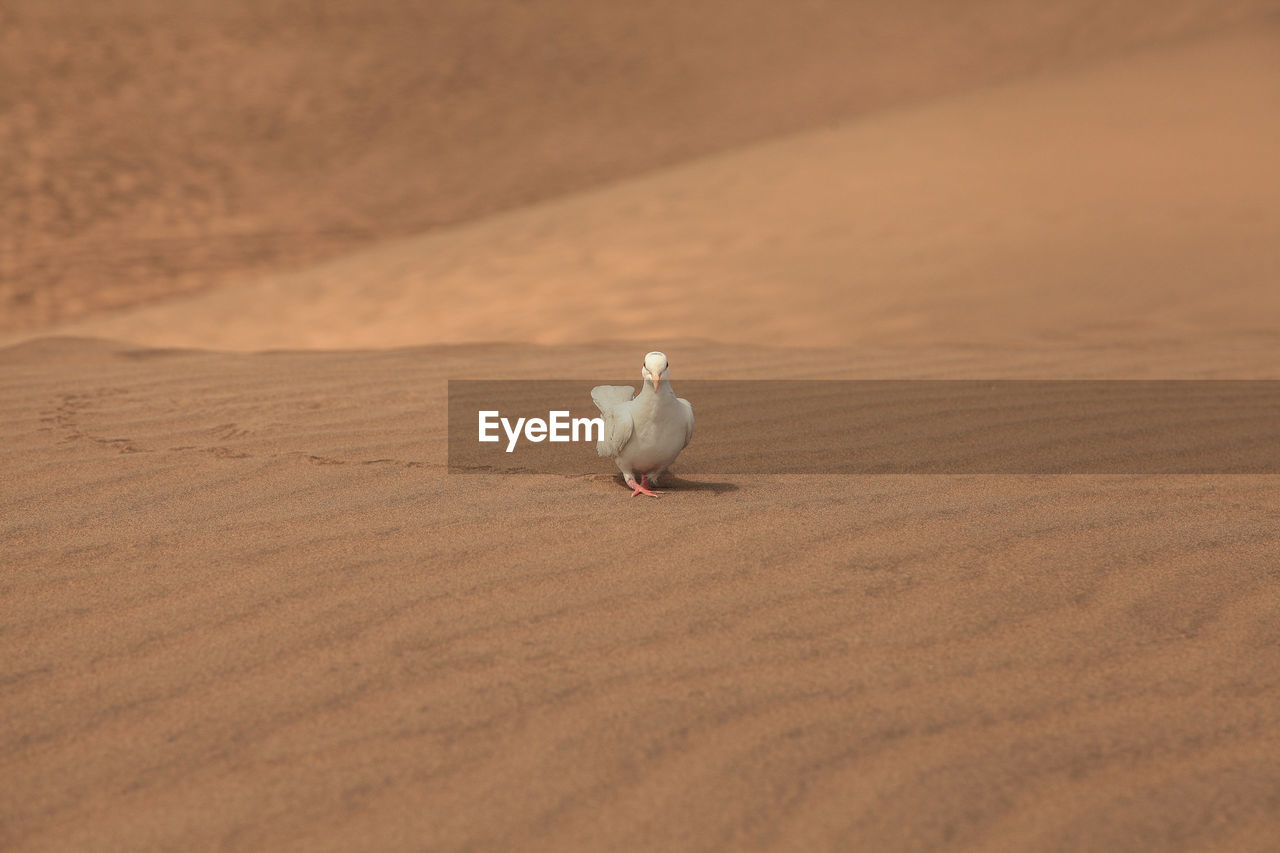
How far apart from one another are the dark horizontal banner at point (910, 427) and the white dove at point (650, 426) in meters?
0.58

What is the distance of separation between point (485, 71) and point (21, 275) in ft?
36.8

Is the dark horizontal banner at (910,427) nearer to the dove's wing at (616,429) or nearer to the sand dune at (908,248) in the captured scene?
the dove's wing at (616,429)

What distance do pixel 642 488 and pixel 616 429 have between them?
27 cm

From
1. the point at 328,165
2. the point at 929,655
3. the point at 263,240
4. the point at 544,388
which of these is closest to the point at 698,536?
the point at 929,655

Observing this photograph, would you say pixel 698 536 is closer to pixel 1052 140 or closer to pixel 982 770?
pixel 982 770

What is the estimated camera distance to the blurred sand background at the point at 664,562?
82.7 inches

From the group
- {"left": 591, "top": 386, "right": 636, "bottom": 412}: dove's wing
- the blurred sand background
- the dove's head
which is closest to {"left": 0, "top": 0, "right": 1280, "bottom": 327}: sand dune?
the blurred sand background

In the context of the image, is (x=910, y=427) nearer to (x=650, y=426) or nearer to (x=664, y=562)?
(x=650, y=426)

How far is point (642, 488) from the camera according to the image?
11.9ft

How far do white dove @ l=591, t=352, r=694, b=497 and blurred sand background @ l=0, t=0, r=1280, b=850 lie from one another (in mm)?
158

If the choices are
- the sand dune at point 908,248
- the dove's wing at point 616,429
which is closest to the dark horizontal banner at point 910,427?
the dove's wing at point 616,429

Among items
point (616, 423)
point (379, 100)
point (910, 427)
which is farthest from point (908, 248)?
point (379, 100)

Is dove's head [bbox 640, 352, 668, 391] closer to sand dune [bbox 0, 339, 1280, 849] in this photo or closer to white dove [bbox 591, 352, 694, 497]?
white dove [bbox 591, 352, 694, 497]

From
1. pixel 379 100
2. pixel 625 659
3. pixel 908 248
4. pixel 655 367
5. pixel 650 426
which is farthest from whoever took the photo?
pixel 379 100
